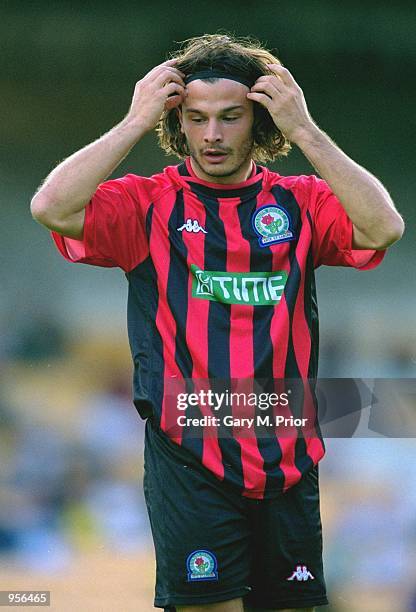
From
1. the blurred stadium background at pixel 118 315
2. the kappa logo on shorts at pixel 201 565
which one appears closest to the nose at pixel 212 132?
the kappa logo on shorts at pixel 201 565

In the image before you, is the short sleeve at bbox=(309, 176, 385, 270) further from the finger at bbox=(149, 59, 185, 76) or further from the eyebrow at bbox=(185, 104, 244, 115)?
the finger at bbox=(149, 59, 185, 76)

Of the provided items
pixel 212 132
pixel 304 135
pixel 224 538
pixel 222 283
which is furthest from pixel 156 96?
pixel 224 538

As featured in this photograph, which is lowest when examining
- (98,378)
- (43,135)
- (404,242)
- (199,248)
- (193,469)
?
(193,469)

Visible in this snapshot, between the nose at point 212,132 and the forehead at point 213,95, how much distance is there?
0.04 metres

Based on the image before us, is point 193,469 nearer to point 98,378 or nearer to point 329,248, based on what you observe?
point 329,248

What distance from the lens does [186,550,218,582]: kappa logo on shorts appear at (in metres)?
2.69

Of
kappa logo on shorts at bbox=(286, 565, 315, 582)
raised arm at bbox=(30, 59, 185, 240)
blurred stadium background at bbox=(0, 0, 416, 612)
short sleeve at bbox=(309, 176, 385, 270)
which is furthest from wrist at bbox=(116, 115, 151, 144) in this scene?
blurred stadium background at bbox=(0, 0, 416, 612)

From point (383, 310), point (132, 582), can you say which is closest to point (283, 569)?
point (132, 582)

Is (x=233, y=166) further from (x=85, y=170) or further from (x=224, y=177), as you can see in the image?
(x=85, y=170)

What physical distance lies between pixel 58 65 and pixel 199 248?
1910 mm

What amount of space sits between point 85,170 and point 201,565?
965 millimetres

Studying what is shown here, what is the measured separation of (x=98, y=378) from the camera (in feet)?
14.8

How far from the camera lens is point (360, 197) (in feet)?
8.89

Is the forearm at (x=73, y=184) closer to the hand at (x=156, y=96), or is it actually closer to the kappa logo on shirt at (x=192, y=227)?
the hand at (x=156, y=96)
